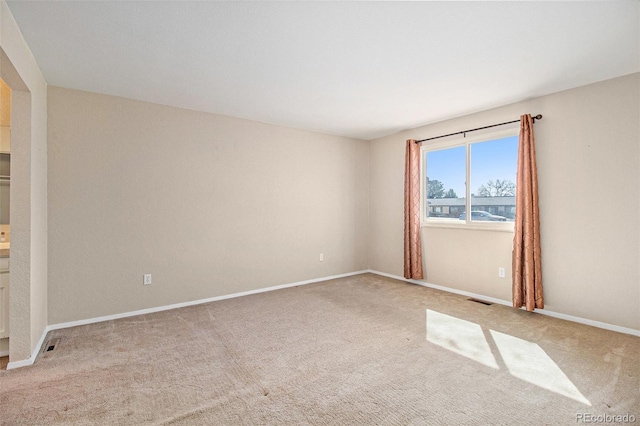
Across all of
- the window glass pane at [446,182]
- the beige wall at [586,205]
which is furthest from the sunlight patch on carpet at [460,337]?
the window glass pane at [446,182]

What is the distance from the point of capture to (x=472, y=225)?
4.12 metres

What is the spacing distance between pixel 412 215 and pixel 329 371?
3077 millimetres

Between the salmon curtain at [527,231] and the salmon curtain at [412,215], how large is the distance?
1.39m

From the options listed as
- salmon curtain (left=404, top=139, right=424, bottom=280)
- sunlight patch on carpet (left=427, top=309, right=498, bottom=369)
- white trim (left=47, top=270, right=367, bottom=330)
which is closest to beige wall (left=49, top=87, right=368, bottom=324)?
white trim (left=47, top=270, right=367, bottom=330)

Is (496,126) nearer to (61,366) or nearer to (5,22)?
(5,22)

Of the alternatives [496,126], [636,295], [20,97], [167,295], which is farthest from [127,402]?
[496,126]

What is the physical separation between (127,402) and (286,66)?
9.13 feet

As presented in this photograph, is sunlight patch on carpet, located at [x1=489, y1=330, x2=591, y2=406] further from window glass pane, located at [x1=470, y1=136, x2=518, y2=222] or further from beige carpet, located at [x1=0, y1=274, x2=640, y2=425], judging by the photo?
window glass pane, located at [x1=470, y1=136, x2=518, y2=222]

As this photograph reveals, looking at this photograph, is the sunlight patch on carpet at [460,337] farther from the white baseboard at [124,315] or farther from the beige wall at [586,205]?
the white baseboard at [124,315]

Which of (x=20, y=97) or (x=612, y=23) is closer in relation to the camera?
(x=612, y=23)

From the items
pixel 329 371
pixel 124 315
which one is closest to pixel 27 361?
pixel 124 315

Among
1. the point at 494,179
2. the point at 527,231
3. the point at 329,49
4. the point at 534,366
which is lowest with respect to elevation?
the point at 534,366

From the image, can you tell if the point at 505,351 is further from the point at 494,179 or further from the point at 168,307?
the point at 168,307

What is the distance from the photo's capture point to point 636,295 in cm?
281
